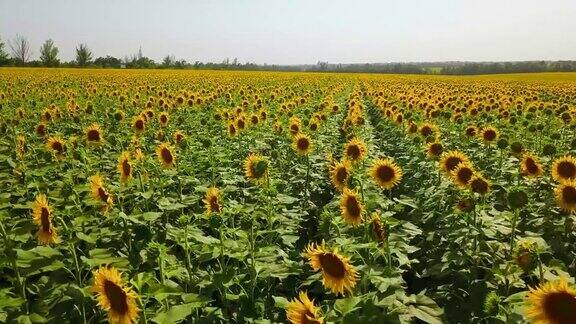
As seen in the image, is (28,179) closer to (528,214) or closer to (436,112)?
(528,214)

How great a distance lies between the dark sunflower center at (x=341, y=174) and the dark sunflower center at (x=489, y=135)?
3429 mm

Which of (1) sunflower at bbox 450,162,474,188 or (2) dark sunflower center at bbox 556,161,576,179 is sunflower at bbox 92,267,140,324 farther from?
(2) dark sunflower center at bbox 556,161,576,179

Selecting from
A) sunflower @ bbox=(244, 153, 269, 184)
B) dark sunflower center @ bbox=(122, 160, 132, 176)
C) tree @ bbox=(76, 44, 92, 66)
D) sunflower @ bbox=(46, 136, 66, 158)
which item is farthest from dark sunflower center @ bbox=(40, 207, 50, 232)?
tree @ bbox=(76, 44, 92, 66)

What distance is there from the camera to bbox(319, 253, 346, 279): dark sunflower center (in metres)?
3.04

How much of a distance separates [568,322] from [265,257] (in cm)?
226

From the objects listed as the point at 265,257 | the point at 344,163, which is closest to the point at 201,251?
the point at 265,257

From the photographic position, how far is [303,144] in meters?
6.94

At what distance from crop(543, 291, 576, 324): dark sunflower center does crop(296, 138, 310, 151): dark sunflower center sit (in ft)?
15.3

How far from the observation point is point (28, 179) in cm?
590

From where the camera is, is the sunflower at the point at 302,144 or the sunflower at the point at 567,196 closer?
the sunflower at the point at 567,196

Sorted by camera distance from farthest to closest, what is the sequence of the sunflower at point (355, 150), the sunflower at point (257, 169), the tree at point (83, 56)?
the tree at point (83, 56) < the sunflower at point (355, 150) < the sunflower at point (257, 169)

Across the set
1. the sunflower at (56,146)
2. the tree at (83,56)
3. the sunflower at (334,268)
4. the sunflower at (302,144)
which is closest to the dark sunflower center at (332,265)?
the sunflower at (334,268)

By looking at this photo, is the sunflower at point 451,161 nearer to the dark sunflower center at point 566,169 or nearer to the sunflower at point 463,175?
the sunflower at point 463,175

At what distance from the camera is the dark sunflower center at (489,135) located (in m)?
7.47
